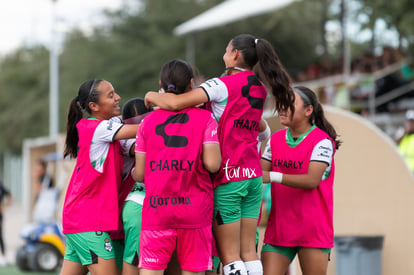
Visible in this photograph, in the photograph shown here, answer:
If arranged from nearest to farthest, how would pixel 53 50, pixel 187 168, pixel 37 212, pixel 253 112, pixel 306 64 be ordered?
1. pixel 187 168
2. pixel 253 112
3. pixel 37 212
4. pixel 53 50
5. pixel 306 64

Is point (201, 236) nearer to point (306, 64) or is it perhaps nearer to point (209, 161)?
point (209, 161)

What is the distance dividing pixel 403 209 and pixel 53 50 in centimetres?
1562

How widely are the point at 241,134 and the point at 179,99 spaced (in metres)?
0.56

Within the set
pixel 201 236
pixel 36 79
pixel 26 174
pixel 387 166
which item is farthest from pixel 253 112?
pixel 36 79

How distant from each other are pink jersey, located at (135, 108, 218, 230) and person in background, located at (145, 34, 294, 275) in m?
0.19

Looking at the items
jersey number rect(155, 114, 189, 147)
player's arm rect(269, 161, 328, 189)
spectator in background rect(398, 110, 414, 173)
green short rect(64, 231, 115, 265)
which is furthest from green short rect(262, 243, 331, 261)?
spectator in background rect(398, 110, 414, 173)

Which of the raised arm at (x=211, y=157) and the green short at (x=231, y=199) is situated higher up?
the raised arm at (x=211, y=157)

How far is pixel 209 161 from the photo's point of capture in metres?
4.32

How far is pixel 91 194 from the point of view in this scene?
468cm

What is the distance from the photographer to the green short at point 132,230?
4.61m

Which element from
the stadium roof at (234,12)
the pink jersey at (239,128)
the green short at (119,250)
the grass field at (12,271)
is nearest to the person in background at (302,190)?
the pink jersey at (239,128)

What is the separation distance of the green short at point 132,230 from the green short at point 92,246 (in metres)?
0.13

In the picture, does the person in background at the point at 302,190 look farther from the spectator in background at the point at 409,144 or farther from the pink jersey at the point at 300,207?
the spectator in background at the point at 409,144

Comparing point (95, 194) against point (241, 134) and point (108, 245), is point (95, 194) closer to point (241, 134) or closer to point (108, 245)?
point (108, 245)
